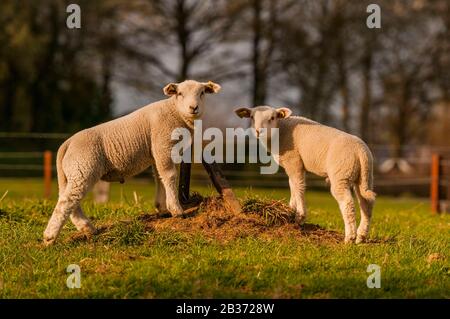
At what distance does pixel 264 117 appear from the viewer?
8.12 metres

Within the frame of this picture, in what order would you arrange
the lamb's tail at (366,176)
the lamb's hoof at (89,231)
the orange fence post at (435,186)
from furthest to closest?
the orange fence post at (435,186), the lamb's hoof at (89,231), the lamb's tail at (366,176)

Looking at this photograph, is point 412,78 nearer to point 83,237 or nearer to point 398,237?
point 398,237

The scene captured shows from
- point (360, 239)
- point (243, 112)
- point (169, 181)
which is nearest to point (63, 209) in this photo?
point (169, 181)

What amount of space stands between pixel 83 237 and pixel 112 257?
3.12 ft

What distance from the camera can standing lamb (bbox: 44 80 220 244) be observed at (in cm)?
758

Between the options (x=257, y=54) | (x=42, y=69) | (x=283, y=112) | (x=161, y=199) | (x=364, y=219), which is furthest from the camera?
(x=42, y=69)

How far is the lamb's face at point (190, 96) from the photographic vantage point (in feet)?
25.9

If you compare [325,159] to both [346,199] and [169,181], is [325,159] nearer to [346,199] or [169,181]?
[346,199]

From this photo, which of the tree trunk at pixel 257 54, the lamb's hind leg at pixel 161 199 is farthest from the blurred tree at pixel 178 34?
the lamb's hind leg at pixel 161 199

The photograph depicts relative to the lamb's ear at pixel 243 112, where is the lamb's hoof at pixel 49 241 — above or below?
below

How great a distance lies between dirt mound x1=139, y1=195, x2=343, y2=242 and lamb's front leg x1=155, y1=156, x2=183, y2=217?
0.13 m

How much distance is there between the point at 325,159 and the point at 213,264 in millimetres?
1941

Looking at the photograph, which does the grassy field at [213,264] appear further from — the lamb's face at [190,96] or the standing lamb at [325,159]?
the lamb's face at [190,96]

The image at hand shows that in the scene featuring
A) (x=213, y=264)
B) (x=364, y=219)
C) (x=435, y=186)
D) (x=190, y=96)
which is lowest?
(x=435, y=186)
